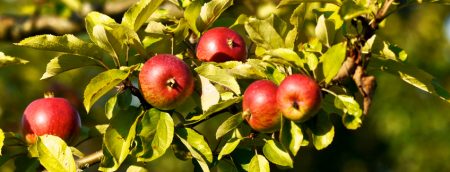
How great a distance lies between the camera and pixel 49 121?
1.51m

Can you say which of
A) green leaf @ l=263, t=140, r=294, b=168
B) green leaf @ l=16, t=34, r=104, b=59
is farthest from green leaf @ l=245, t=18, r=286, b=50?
green leaf @ l=16, t=34, r=104, b=59

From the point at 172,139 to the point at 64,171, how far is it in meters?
0.23

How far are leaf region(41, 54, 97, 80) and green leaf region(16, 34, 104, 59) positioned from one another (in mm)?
13

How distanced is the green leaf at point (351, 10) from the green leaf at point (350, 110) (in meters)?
0.15

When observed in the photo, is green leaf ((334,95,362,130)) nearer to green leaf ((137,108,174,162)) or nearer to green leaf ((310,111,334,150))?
green leaf ((310,111,334,150))

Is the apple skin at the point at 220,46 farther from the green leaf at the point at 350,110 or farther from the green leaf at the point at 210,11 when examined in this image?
the green leaf at the point at 350,110

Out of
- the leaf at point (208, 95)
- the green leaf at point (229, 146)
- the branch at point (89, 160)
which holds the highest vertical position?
the leaf at point (208, 95)

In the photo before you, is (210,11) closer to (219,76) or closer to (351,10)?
(219,76)

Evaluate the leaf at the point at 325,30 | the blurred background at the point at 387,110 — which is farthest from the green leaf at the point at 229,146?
the blurred background at the point at 387,110

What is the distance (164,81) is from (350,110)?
332 millimetres

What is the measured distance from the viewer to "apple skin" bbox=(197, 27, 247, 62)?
142 centimetres

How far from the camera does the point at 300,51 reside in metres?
1.35

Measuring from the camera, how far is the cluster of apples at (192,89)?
4.02 feet

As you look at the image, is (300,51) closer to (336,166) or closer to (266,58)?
(266,58)
